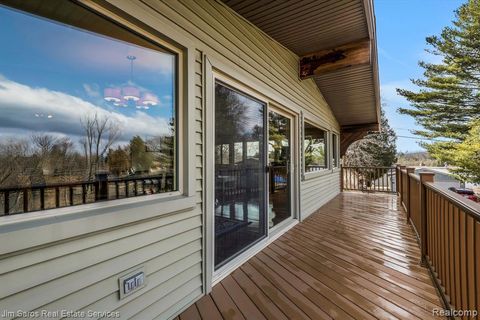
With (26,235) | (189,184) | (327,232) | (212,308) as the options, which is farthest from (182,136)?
(327,232)

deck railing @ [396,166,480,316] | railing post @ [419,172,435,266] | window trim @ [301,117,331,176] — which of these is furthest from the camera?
window trim @ [301,117,331,176]

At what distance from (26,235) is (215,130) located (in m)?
1.56

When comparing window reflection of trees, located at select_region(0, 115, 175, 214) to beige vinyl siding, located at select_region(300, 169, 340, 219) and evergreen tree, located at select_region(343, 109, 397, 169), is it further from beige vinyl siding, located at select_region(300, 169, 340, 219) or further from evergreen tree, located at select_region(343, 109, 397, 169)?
evergreen tree, located at select_region(343, 109, 397, 169)

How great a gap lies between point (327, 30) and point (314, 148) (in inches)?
108

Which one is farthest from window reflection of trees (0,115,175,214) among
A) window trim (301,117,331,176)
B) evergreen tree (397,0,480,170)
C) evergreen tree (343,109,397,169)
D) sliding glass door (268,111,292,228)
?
evergreen tree (343,109,397,169)

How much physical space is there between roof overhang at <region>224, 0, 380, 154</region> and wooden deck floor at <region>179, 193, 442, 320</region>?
2.52 meters

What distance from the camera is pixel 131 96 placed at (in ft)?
6.02

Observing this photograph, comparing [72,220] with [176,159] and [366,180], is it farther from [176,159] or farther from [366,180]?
[366,180]

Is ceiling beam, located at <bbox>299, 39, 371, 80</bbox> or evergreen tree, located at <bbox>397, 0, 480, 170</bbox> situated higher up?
evergreen tree, located at <bbox>397, 0, 480, 170</bbox>

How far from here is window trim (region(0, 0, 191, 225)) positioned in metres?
1.21

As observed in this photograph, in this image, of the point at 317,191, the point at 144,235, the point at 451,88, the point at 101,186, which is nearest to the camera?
the point at 101,186

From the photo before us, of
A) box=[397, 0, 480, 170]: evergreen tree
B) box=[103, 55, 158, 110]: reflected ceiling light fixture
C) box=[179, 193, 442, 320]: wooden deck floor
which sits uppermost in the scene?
box=[397, 0, 480, 170]: evergreen tree

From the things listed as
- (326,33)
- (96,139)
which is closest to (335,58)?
(326,33)

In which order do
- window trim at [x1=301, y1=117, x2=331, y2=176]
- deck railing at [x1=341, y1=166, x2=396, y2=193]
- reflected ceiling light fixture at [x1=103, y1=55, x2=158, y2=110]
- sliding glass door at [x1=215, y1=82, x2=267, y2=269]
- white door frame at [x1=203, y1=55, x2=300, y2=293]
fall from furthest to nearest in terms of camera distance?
deck railing at [x1=341, y1=166, x2=396, y2=193] → window trim at [x1=301, y1=117, x2=331, y2=176] → sliding glass door at [x1=215, y1=82, x2=267, y2=269] → white door frame at [x1=203, y1=55, x2=300, y2=293] → reflected ceiling light fixture at [x1=103, y1=55, x2=158, y2=110]
